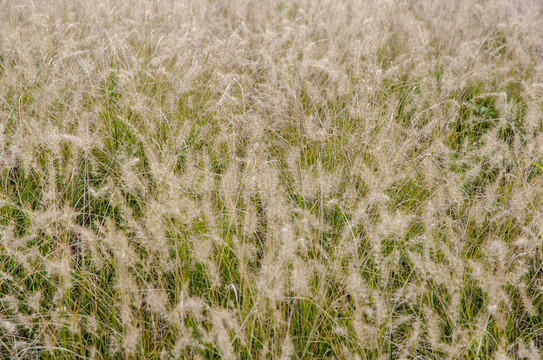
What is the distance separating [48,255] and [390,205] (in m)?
1.49

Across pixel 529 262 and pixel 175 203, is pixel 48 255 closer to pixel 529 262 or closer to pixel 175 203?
pixel 175 203

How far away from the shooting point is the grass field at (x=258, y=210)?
4.94 ft

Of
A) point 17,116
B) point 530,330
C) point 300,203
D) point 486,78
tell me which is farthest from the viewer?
point 486,78

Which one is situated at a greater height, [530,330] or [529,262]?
[529,262]

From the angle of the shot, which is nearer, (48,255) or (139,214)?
(48,255)

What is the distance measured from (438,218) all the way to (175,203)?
1.20 meters

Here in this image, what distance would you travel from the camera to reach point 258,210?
2.08 meters

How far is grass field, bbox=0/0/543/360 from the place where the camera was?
151 cm

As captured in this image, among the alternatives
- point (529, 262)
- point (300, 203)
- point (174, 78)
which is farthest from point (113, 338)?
point (529, 262)

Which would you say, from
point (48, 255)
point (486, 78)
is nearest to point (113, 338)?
point (48, 255)

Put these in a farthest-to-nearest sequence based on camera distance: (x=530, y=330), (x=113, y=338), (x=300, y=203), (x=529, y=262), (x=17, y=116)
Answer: (x=17, y=116)
(x=300, y=203)
(x=529, y=262)
(x=530, y=330)
(x=113, y=338)

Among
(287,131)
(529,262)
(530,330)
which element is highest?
(287,131)

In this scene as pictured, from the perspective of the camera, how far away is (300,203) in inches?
77.6

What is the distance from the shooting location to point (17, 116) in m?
2.35
